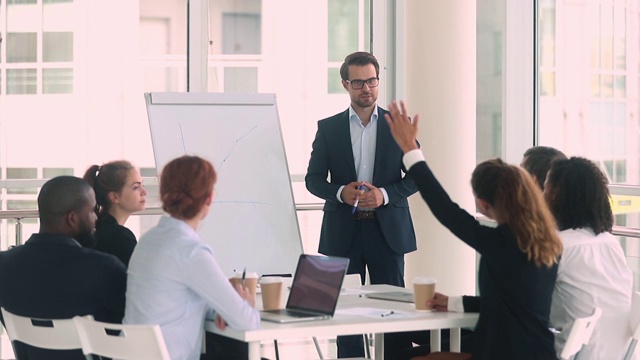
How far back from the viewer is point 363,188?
4406mm

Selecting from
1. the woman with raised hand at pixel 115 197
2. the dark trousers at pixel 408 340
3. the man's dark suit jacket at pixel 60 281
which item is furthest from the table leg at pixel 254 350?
the dark trousers at pixel 408 340

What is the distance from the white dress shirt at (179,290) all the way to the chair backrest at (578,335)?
929mm

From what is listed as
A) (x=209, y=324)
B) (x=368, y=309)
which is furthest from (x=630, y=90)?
(x=209, y=324)

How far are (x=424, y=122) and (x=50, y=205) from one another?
349 centimetres

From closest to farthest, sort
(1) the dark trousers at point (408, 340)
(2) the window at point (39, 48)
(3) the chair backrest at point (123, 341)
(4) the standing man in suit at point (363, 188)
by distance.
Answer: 1. (3) the chair backrest at point (123, 341)
2. (1) the dark trousers at point (408, 340)
3. (4) the standing man in suit at point (363, 188)
4. (2) the window at point (39, 48)

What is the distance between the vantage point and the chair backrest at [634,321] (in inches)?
128

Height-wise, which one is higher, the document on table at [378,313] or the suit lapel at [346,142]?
the suit lapel at [346,142]

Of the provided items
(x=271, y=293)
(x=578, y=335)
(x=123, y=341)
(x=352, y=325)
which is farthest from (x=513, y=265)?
(x=123, y=341)

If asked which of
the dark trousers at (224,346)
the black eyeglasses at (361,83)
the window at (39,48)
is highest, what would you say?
the window at (39,48)

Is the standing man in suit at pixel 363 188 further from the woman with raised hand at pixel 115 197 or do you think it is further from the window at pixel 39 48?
the window at pixel 39 48

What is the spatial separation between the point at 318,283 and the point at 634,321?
41.7 inches

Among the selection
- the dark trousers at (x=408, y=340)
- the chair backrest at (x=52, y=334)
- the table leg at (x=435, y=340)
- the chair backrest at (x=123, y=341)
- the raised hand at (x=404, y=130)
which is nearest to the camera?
the chair backrest at (x=123, y=341)

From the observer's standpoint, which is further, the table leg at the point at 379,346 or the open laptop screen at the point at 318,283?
the table leg at the point at 379,346

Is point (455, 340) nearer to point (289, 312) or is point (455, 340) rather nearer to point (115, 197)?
point (289, 312)
